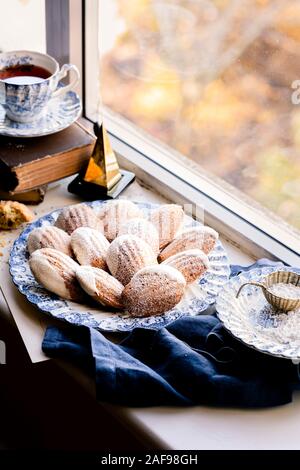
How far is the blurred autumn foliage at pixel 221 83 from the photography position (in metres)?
1.02

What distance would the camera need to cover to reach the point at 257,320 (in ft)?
2.91

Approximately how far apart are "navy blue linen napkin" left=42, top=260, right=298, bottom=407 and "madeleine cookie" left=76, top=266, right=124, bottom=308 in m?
0.04

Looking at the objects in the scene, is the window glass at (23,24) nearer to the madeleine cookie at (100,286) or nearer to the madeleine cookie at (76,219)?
the madeleine cookie at (76,219)

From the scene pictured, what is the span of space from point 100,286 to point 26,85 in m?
0.35

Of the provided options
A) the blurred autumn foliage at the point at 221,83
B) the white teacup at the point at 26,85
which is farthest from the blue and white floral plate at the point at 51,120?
the blurred autumn foliage at the point at 221,83

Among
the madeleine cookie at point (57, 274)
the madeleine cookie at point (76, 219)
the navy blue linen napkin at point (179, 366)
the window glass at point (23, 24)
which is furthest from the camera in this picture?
the window glass at point (23, 24)

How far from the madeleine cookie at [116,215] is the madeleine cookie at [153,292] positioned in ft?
0.44

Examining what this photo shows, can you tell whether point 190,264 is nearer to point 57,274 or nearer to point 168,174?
point 57,274

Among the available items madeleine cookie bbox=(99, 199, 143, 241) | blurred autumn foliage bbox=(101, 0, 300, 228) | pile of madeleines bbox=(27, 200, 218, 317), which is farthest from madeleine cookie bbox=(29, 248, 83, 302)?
blurred autumn foliage bbox=(101, 0, 300, 228)

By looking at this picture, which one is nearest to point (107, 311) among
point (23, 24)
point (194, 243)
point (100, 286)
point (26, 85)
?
point (100, 286)

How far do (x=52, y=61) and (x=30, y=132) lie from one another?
0.38 feet

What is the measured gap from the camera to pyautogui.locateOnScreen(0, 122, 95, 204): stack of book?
43.8 inches

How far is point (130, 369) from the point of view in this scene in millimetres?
836

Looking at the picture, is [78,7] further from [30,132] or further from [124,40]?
[30,132]
